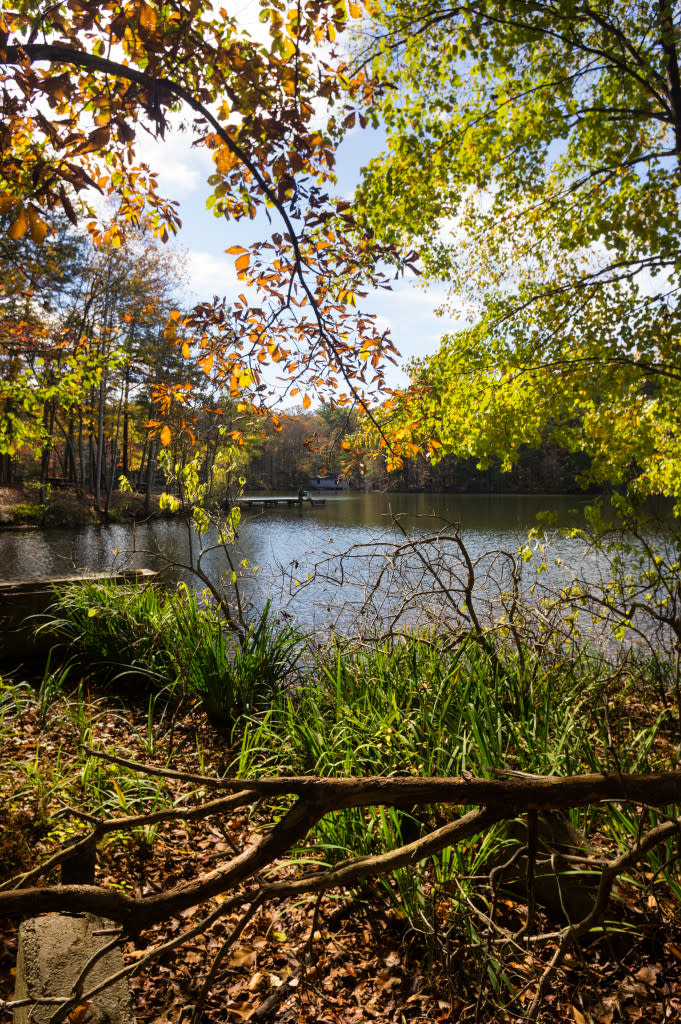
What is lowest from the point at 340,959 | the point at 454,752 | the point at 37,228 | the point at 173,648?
the point at 340,959

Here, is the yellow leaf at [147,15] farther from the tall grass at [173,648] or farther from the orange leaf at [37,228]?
the tall grass at [173,648]

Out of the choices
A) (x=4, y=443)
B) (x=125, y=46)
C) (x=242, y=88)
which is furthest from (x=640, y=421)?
(x=4, y=443)

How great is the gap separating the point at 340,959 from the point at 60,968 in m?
1.22

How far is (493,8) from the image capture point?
16.1 feet

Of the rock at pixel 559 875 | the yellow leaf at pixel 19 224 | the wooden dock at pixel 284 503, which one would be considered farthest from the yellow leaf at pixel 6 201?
the wooden dock at pixel 284 503

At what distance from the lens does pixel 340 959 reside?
2443 mm

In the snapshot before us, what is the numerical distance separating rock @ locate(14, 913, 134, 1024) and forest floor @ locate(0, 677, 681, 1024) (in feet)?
1.02

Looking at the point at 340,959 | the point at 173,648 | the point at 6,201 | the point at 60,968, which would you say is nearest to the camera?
the point at 60,968

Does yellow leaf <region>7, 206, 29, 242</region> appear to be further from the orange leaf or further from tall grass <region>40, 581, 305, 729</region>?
tall grass <region>40, 581, 305, 729</region>

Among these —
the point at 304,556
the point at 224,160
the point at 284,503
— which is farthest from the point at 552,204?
the point at 284,503

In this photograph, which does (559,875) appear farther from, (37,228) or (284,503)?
(284,503)

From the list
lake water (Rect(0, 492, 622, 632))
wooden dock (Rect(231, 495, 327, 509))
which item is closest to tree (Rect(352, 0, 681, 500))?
lake water (Rect(0, 492, 622, 632))

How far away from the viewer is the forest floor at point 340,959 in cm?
216

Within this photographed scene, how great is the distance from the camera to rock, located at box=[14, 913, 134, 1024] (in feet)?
5.54
